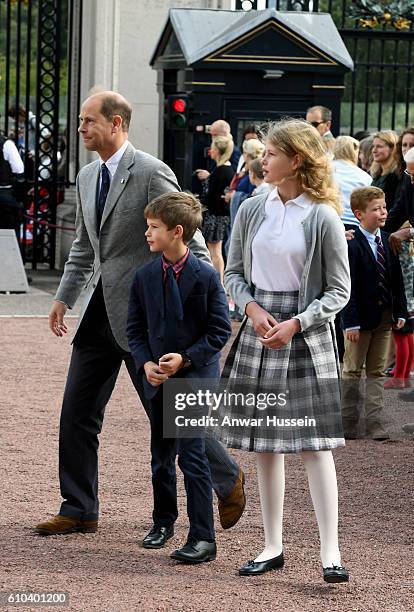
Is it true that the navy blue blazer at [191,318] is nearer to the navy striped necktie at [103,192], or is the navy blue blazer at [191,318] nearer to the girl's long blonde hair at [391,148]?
the navy striped necktie at [103,192]

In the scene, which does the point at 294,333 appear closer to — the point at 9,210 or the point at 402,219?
the point at 402,219

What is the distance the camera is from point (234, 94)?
44.9 feet

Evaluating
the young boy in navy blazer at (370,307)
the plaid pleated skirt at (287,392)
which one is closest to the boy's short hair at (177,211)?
the plaid pleated skirt at (287,392)

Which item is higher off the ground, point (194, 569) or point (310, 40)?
point (310, 40)

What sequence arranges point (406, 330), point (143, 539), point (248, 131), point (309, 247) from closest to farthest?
point (309, 247) → point (143, 539) → point (406, 330) → point (248, 131)

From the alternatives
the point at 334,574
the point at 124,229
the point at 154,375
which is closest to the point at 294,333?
the point at 154,375

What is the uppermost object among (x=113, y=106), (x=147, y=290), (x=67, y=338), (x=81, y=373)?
(x=113, y=106)

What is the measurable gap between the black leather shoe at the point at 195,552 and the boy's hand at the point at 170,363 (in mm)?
632

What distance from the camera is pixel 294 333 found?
15.5ft

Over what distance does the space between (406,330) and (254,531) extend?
2955mm

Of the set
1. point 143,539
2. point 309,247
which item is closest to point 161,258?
point 309,247

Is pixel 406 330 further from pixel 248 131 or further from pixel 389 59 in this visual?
pixel 389 59

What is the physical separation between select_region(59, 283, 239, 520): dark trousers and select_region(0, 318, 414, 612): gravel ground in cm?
17

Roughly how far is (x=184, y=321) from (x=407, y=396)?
3.71 meters
